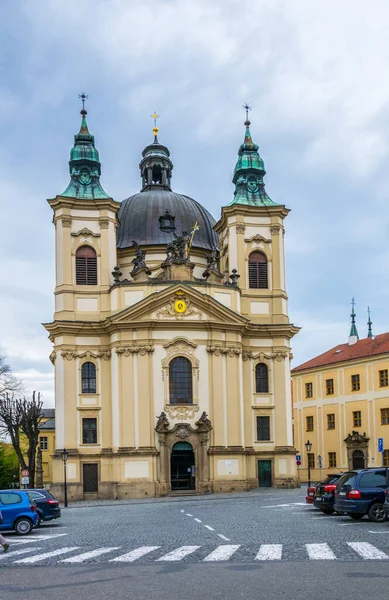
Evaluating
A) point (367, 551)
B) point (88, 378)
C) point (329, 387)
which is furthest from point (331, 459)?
point (367, 551)

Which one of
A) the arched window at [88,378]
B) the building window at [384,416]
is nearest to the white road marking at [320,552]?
the arched window at [88,378]

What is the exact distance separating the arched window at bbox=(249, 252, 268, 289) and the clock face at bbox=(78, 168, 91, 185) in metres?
12.4

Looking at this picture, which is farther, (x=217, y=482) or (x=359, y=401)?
(x=359, y=401)

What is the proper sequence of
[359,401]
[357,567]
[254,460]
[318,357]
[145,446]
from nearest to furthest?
[357,567] < [145,446] < [254,460] < [359,401] < [318,357]

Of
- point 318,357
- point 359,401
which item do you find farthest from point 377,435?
point 318,357

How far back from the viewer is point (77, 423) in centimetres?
5466

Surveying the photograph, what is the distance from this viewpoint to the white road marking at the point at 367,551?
15.9 meters

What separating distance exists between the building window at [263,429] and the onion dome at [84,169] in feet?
59.9

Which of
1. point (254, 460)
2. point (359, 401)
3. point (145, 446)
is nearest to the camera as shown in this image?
point (145, 446)

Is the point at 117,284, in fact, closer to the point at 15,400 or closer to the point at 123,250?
the point at 123,250

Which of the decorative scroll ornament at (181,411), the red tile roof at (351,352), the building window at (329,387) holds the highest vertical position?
the red tile roof at (351,352)

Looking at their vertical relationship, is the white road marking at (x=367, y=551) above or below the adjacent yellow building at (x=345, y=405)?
below

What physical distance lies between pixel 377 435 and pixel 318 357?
496 inches

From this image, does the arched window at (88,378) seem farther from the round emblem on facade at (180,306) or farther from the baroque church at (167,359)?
the round emblem on facade at (180,306)
